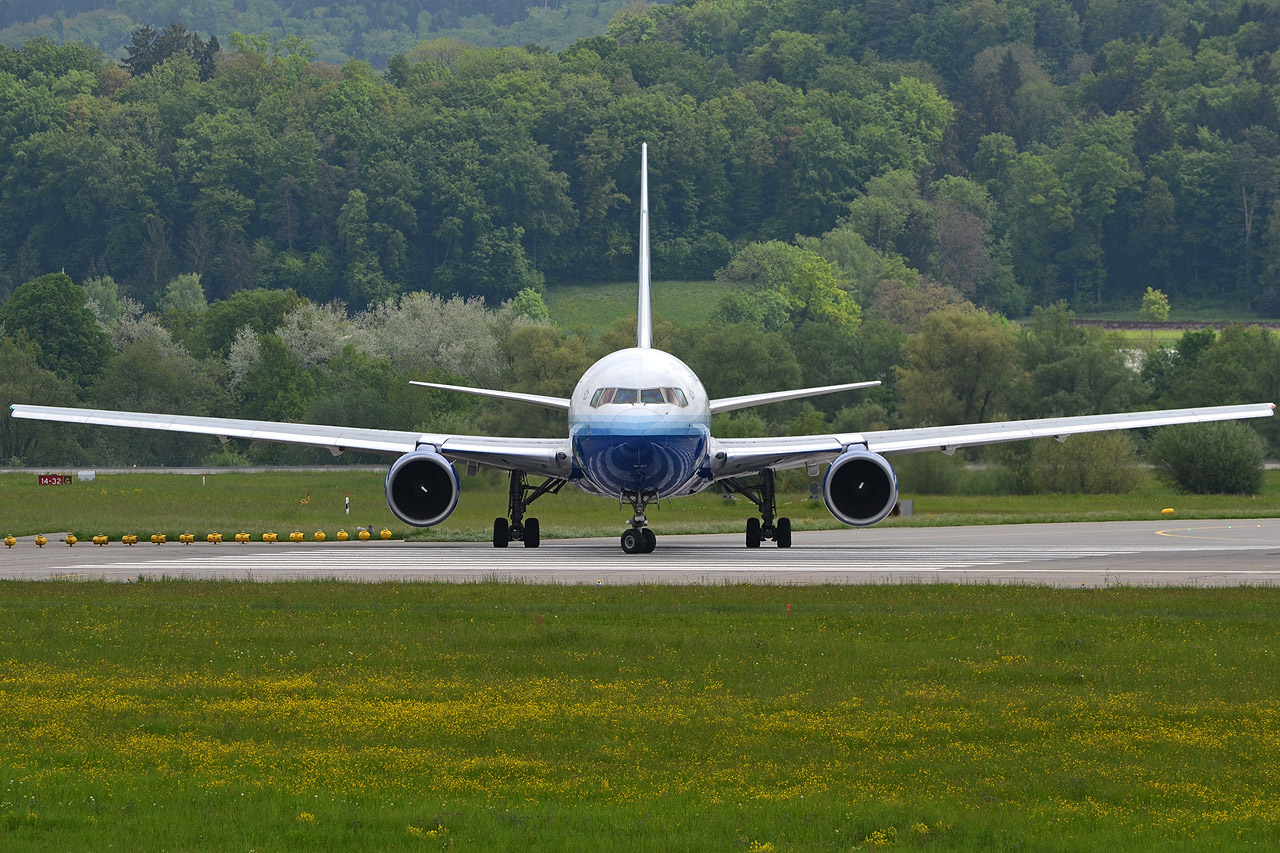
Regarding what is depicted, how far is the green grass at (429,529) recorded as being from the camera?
46.0 meters

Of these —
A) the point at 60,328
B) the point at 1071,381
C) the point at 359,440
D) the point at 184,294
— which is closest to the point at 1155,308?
the point at 184,294

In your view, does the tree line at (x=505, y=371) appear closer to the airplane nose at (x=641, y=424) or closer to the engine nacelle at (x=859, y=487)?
the engine nacelle at (x=859, y=487)

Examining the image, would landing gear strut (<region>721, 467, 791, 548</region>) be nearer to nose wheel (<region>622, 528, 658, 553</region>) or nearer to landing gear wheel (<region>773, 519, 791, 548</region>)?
landing gear wheel (<region>773, 519, 791, 548</region>)

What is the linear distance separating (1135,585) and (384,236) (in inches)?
6930

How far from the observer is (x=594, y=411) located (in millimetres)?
35031

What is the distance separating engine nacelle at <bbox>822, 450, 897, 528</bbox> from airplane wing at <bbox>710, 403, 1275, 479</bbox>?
41.6 inches

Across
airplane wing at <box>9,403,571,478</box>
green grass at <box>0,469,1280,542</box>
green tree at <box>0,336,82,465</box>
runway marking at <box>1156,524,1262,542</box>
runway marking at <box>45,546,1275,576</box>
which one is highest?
green tree at <box>0,336,82,465</box>

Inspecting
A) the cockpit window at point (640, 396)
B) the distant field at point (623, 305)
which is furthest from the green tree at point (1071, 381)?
the distant field at point (623, 305)

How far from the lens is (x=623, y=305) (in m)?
190

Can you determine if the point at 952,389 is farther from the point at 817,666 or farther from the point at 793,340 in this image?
the point at 817,666

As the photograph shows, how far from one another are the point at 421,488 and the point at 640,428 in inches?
203

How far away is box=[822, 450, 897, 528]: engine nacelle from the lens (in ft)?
116

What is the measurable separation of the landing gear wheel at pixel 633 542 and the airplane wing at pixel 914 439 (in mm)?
2291

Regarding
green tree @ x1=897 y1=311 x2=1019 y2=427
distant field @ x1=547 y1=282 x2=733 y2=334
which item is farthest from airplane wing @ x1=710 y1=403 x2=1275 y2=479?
distant field @ x1=547 y1=282 x2=733 y2=334
